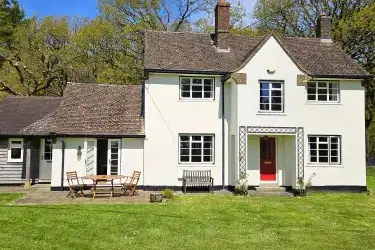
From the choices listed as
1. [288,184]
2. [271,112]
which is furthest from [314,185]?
[271,112]

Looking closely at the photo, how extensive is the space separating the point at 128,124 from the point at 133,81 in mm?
16803

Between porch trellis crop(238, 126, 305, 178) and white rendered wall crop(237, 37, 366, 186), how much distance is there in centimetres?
22

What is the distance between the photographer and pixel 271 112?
1848 cm

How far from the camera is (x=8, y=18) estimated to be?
36.8 meters

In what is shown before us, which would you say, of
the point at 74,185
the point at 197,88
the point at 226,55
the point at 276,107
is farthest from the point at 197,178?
the point at 226,55

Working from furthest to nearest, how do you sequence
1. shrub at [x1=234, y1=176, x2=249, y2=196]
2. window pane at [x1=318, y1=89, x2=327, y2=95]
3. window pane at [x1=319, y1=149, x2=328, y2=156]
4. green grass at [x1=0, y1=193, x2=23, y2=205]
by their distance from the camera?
window pane at [x1=318, y1=89, x2=327, y2=95] → window pane at [x1=319, y1=149, x2=328, y2=156] → shrub at [x1=234, y1=176, x2=249, y2=196] → green grass at [x1=0, y1=193, x2=23, y2=205]

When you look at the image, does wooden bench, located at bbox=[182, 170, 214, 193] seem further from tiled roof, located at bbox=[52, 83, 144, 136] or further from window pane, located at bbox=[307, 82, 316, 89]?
window pane, located at bbox=[307, 82, 316, 89]

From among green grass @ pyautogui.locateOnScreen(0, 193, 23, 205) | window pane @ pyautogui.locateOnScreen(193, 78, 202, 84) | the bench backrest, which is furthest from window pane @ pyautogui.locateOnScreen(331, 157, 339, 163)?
green grass @ pyautogui.locateOnScreen(0, 193, 23, 205)

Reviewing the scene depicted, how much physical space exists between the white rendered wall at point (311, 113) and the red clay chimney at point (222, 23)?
340cm

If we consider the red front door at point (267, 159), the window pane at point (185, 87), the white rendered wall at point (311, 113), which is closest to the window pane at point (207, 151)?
the white rendered wall at point (311, 113)

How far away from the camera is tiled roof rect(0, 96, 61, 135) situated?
20062 millimetres

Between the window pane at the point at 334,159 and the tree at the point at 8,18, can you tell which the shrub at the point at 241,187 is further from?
the tree at the point at 8,18

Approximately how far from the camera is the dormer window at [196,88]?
1920 centimetres

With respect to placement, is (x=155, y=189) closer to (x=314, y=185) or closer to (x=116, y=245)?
(x=314, y=185)
